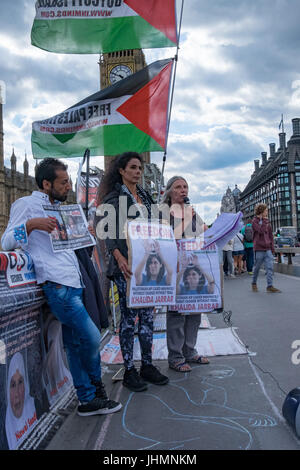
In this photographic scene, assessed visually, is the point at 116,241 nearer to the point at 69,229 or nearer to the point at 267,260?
the point at 69,229

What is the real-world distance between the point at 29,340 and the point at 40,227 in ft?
2.48

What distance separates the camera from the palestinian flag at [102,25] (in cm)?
564

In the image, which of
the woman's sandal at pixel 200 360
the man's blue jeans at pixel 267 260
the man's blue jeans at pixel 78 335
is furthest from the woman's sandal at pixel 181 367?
the man's blue jeans at pixel 267 260


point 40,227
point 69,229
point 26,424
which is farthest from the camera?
point 69,229

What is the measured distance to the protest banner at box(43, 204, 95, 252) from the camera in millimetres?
2770

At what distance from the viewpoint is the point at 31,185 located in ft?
298

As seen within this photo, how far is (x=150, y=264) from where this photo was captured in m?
3.38

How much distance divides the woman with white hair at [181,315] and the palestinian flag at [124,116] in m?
1.59

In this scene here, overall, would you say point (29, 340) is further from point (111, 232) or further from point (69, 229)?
point (111, 232)

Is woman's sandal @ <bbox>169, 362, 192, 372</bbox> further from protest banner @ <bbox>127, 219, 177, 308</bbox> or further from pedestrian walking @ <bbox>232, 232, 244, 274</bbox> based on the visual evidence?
pedestrian walking @ <bbox>232, 232, 244, 274</bbox>

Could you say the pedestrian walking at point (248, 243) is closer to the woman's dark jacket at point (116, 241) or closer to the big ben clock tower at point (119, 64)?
the woman's dark jacket at point (116, 241)

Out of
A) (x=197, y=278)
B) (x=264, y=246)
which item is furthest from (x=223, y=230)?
(x=264, y=246)

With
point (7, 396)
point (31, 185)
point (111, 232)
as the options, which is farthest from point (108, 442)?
point (31, 185)

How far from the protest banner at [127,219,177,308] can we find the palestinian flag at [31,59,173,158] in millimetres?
2260
